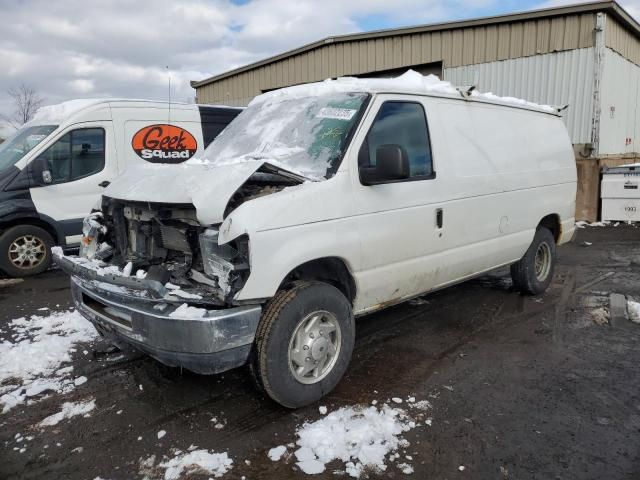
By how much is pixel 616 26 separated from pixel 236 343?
497 inches

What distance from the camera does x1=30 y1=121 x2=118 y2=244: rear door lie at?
7109 millimetres

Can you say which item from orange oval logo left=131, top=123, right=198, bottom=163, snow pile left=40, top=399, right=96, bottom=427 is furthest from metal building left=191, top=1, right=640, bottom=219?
snow pile left=40, top=399, right=96, bottom=427

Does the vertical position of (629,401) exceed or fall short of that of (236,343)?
it falls short

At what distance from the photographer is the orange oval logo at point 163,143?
7.79m

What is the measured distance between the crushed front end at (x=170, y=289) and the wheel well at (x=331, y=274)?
604 mm

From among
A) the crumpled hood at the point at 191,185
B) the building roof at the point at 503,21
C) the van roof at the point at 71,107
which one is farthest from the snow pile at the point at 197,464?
the building roof at the point at 503,21

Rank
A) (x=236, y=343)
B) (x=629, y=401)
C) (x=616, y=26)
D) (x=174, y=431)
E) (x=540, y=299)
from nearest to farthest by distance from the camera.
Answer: (x=236, y=343), (x=174, y=431), (x=629, y=401), (x=540, y=299), (x=616, y=26)

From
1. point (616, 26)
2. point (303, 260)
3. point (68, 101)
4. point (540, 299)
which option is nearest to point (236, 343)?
point (303, 260)

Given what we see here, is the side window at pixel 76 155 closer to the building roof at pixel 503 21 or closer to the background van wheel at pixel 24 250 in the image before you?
the background van wheel at pixel 24 250

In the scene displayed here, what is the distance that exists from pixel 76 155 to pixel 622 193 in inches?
432

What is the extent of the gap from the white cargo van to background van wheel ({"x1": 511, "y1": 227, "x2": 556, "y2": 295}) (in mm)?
5458

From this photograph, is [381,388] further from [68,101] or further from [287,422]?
[68,101]

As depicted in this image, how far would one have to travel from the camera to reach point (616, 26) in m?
11.6

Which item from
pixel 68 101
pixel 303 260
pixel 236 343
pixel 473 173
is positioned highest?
pixel 68 101
